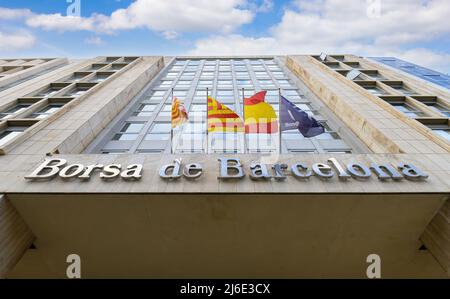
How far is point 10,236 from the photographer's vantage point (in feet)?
30.6

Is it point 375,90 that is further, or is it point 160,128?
point 375,90

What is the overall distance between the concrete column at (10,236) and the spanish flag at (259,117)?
11.2m

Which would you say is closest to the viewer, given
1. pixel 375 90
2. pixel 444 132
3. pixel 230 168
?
pixel 230 168

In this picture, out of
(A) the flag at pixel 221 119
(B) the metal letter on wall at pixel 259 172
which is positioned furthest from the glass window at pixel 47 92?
(B) the metal letter on wall at pixel 259 172

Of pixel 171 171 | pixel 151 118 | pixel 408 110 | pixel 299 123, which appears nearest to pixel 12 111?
pixel 151 118

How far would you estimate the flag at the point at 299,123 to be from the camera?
11.7 meters

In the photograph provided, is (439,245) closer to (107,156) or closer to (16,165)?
(107,156)

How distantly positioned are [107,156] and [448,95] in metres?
26.1

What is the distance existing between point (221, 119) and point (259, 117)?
6.98ft

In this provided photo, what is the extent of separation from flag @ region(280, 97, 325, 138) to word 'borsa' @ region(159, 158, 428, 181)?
1.75 metres

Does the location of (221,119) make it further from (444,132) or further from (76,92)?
(76,92)

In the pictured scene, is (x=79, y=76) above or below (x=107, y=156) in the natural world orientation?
above

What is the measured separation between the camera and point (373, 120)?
14664 millimetres
